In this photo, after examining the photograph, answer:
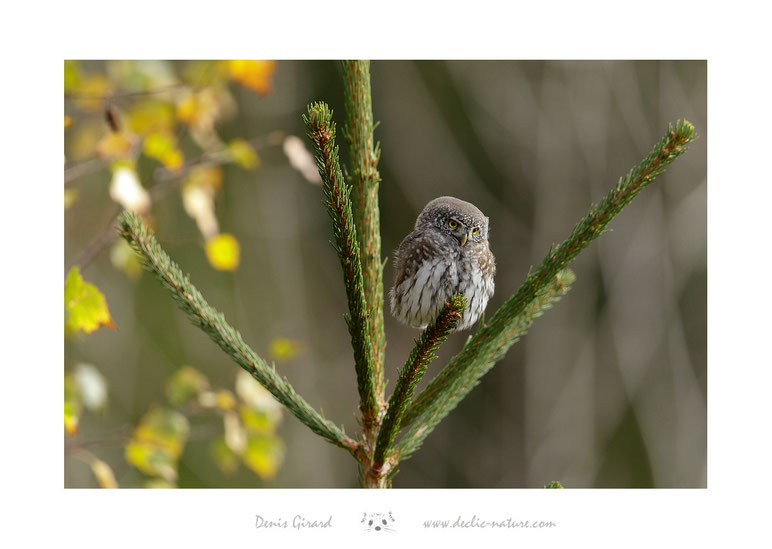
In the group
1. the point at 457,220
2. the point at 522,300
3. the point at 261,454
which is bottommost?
the point at 261,454

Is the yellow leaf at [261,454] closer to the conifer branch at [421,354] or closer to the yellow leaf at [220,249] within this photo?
the yellow leaf at [220,249]

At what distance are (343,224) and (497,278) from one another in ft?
7.21

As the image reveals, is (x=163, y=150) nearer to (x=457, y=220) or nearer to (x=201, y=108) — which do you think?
(x=201, y=108)

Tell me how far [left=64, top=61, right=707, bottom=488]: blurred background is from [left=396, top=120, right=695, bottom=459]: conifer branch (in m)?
1.12

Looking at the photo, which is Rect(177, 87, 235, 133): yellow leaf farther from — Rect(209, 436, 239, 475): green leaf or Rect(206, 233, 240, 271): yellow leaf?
Rect(209, 436, 239, 475): green leaf

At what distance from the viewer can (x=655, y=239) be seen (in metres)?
3.00

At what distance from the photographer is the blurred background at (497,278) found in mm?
2561

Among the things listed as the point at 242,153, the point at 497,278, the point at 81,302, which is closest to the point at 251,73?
the point at 242,153

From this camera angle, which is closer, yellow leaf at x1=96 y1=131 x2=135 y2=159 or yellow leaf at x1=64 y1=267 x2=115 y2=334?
yellow leaf at x1=64 y1=267 x2=115 y2=334

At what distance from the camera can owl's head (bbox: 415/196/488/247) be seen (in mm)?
1354

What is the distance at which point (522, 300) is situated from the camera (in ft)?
3.50

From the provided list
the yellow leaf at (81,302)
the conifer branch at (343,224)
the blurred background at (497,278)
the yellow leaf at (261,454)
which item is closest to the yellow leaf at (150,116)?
the blurred background at (497,278)
